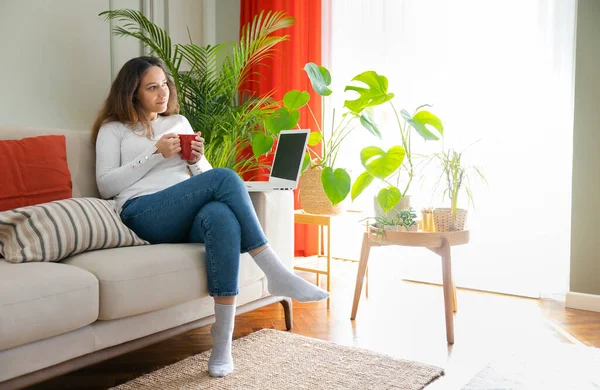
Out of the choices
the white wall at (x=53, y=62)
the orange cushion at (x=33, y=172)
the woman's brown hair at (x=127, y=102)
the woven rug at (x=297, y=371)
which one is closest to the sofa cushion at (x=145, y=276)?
the woven rug at (x=297, y=371)

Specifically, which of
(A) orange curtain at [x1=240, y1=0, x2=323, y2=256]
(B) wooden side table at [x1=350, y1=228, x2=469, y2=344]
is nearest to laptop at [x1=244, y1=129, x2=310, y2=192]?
(B) wooden side table at [x1=350, y1=228, x2=469, y2=344]

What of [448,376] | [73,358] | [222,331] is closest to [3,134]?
[73,358]

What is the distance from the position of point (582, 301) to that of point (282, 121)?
175cm

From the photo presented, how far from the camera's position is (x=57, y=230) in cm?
171

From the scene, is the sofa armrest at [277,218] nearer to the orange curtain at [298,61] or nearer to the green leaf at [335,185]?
the green leaf at [335,185]

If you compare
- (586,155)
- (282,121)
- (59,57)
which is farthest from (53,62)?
(586,155)

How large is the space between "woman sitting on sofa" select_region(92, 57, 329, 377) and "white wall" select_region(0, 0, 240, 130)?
1.15 metres

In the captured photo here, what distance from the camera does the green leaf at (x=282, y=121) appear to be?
2.92 metres

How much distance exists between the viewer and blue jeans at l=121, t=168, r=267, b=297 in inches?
73.0

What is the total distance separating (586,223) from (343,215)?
121 cm

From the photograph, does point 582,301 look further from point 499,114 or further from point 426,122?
point 426,122

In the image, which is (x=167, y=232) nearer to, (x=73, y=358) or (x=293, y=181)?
(x=73, y=358)

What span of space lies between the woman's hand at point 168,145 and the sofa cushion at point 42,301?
651 mm

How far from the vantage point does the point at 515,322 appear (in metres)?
2.60
